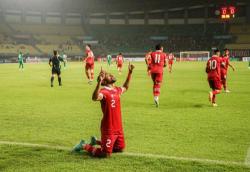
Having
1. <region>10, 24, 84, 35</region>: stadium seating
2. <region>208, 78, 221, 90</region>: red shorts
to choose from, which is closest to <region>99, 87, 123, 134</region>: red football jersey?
<region>208, 78, 221, 90</region>: red shorts

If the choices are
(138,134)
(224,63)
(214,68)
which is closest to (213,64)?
(214,68)

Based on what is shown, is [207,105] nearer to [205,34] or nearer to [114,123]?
[114,123]

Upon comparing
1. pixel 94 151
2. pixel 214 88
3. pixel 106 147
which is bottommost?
pixel 94 151

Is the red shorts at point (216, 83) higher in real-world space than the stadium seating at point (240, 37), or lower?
lower

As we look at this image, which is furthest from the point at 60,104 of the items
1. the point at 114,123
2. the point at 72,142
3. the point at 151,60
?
the point at 114,123

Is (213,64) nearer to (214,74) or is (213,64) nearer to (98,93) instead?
(214,74)

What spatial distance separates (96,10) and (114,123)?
89.3 m

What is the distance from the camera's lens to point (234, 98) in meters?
17.5

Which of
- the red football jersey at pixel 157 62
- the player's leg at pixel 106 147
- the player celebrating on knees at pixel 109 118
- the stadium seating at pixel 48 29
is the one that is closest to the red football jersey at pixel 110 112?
the player celebrating on knees at pixel 109 118

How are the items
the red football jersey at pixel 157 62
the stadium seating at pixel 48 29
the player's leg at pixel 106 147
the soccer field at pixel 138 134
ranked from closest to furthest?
1. the soccer field at pixel 138 134
2. the player's leg at pixel 106 147
3. the red football jersey at pixel 157 62
4. the stadium seating at pixel 48 29

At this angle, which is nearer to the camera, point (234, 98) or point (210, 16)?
point (234, 98)

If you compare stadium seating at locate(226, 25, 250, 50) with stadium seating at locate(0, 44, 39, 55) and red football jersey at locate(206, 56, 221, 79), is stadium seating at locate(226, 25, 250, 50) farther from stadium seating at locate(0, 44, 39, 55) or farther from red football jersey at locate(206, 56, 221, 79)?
red football jersey at locate(206, 56, 221, 79)

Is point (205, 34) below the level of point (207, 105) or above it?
above

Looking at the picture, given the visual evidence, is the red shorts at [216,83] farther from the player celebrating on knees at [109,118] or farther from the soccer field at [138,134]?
the player celebrating on knees at [109,118]
